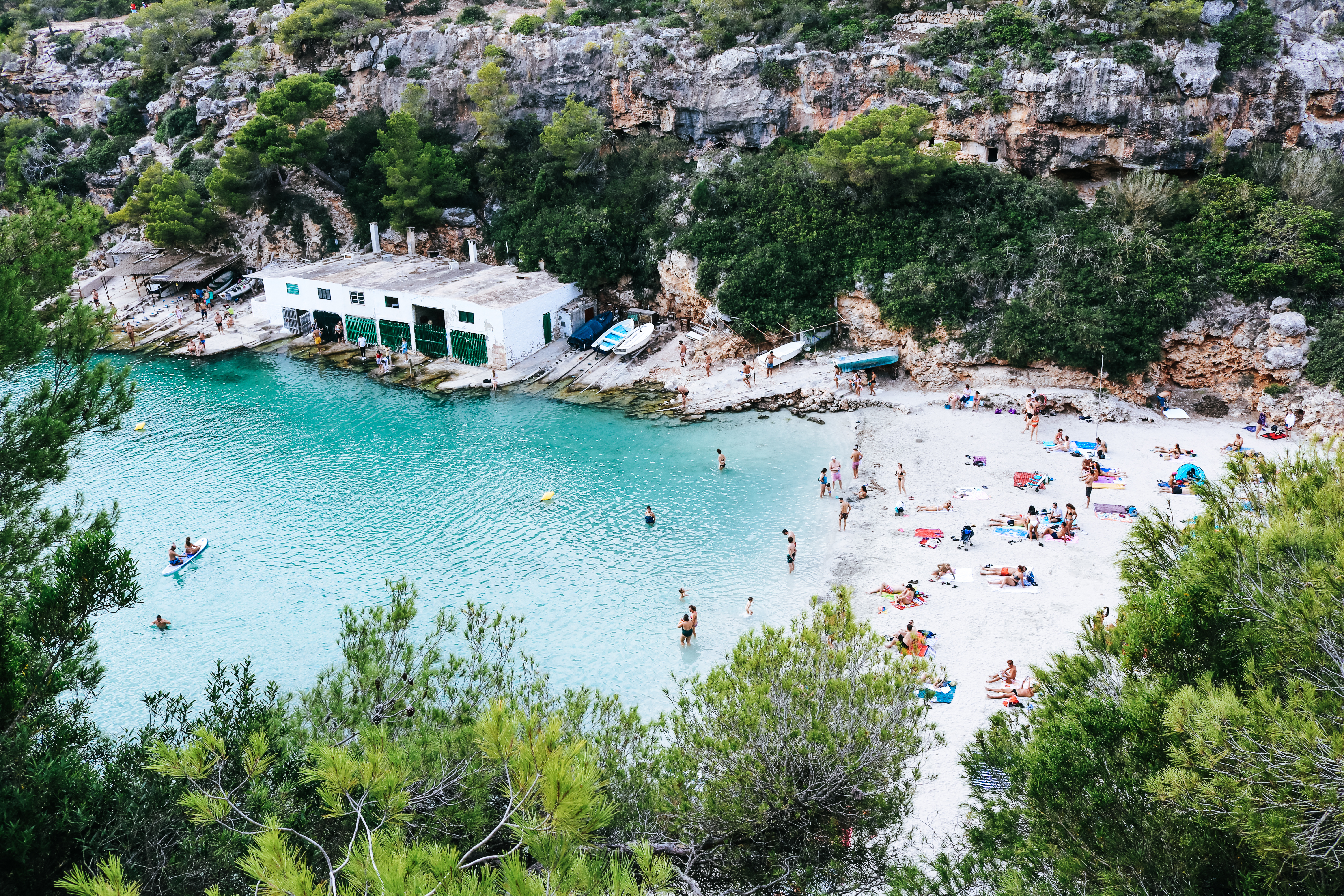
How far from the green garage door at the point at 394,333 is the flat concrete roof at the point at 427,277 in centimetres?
135

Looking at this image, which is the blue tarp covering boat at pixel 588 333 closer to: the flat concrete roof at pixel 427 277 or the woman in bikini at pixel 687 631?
the flat concrete roof at pixel 427 277

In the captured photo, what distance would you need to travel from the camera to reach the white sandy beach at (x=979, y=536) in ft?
61.5

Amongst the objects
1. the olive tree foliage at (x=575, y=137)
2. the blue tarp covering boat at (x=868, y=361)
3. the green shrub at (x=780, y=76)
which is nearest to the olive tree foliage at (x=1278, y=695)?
the blue tarp covering boat at (x=868, y=361)

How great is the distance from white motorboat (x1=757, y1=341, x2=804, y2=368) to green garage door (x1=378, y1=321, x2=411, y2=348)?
49.3 ft

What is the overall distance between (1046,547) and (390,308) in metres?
27.3

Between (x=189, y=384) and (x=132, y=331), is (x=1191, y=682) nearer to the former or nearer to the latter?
(x=189, y=384)

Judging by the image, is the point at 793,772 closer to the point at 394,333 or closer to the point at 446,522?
the point at 446,522

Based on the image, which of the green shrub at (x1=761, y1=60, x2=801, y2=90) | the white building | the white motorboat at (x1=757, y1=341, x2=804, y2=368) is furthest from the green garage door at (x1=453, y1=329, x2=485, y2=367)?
the green shrub at (x1=761, y1=60, x2=801, y2=90)

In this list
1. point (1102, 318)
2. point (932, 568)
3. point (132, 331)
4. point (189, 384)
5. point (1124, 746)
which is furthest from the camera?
point (132, 331)

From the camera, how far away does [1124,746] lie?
986 centimetres

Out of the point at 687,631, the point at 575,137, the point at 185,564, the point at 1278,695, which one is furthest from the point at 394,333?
the point at 1278,695

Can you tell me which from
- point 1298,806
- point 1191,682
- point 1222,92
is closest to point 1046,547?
point 1191,682

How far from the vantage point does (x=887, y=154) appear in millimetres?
33531

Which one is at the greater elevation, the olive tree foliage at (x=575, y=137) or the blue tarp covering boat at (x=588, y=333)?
the olive tree foliage at (x=575, y=137)
